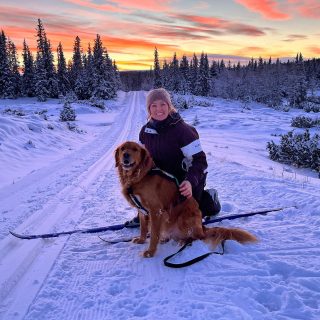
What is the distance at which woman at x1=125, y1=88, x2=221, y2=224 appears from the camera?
14.3 ft

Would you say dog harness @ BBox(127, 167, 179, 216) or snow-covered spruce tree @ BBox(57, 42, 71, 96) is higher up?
snow-covered spruce tree @ BBox(57, 42, 71, 96)

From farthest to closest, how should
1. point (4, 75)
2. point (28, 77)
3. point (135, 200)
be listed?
point (28, 77) → point (4, 75) → point (135, 200)

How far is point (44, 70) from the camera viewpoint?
5125cm

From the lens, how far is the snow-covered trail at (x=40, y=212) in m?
3.30

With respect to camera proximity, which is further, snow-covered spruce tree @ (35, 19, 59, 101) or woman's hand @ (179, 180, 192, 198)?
snow-covered spruce tree @ (35, 19, 59, 101)

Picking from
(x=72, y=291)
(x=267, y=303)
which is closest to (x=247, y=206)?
(x=267, y=303)

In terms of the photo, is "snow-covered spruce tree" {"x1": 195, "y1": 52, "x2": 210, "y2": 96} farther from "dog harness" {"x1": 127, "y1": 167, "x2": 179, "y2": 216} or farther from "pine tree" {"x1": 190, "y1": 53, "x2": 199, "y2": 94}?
"dog harness" {"x1": 127, "y1": 167, "x2": 179, "y2": 216}

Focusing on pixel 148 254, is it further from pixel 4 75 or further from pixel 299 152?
pixel 4 75

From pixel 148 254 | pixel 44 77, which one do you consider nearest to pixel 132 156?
pixel 148 254

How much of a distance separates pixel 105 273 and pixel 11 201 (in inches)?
128

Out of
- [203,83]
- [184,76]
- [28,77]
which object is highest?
[184,76]

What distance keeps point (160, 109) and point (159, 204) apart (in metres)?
1.21

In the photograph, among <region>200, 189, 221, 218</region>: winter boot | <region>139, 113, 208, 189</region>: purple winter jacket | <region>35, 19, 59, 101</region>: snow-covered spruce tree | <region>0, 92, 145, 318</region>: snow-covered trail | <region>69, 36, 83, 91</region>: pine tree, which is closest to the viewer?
<region>0, 92, 145, 318</region>: snow-covered trail

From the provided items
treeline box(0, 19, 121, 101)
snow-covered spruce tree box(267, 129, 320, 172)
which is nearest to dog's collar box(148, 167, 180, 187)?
snow-covered spruce tree box(267, 129, 320, 172)
